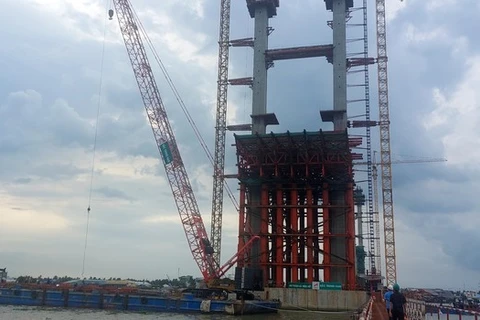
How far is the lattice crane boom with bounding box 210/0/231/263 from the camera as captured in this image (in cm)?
9556

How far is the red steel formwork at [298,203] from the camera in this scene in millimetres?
71500

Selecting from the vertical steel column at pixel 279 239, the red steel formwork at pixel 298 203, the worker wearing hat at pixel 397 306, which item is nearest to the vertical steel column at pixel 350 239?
the red steel formwork at pixel 298 203

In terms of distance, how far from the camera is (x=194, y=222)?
232ft

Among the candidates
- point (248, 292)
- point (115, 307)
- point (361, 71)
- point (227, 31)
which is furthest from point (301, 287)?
point (227, 31)

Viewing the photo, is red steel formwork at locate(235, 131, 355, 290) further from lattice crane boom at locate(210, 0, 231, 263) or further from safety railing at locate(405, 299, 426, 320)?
safety railing at locate(405, 299, 426, 320)

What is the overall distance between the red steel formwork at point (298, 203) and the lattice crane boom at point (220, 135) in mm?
18428

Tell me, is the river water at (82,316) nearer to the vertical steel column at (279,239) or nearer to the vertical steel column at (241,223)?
the vertical steel column at (279,239)

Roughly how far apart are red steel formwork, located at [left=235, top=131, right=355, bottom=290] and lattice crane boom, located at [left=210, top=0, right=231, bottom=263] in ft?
60.5

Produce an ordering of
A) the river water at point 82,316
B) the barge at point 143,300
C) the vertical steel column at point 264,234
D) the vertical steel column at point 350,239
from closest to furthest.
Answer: the river water at point 82,316
the barge at point 143,300
the vertical steel column at point 350,239
the vertical steel column at point 264,234

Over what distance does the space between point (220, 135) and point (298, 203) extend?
83.6ft

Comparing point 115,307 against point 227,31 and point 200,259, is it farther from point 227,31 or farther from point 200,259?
point 227,31

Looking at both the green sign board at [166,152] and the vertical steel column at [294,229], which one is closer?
the green sign board at [166,152]

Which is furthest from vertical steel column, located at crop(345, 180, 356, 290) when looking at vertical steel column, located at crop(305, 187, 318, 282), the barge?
the barge

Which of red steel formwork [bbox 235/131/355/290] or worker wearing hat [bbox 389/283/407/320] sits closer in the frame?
worker wearing hat [bbox 389/283/407/320]
